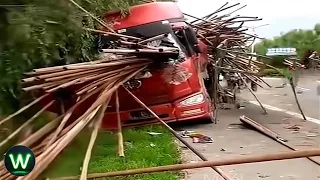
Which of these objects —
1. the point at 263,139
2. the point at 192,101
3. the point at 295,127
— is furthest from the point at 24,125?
the point at 295,127

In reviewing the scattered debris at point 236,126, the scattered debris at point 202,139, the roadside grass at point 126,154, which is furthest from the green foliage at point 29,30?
the scattered debris at point 236,126

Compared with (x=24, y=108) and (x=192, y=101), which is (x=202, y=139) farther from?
(x=24, y=108)

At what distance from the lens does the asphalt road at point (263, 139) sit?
18.2 ft

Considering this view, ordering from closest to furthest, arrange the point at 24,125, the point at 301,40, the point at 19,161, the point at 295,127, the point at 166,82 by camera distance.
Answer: the point at 19,161 → the point at 24,125 → the point at 166,82 → the point at 295,127 → the point at 301,40

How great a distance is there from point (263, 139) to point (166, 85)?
168cm

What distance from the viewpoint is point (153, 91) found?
26.2ft

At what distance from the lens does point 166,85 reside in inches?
316

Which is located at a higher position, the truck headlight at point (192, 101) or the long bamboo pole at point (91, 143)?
the long bamboo pole at point (91, 143)

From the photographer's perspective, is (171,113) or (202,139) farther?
(171,113)

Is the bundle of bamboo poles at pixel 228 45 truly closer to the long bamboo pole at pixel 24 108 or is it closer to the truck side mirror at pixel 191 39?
the truck side mirror at pixel 191 39

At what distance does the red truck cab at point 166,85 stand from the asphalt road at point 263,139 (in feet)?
1.82

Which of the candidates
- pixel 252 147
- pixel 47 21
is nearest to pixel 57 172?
pixel 47 21

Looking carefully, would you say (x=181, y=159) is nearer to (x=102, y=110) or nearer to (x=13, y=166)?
(x=102, y=110)

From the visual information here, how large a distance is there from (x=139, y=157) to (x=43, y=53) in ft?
11.7
